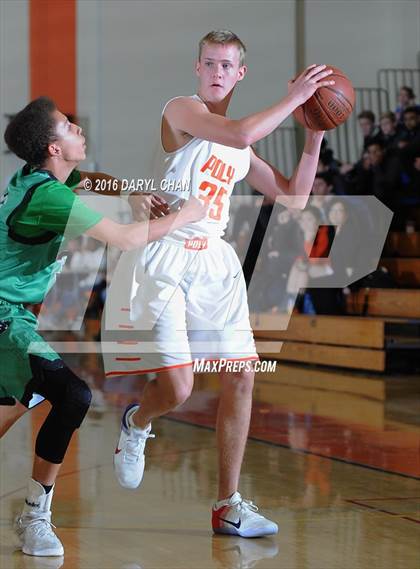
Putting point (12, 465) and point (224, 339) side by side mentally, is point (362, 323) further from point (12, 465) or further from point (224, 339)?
point (224, 339)

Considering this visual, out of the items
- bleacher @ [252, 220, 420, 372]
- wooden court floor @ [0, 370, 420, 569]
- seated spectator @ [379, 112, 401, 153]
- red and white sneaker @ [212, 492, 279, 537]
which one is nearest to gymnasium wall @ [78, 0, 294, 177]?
seated spectator @ [379, 112, 401, 153]

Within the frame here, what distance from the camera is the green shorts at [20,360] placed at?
3.66 metres

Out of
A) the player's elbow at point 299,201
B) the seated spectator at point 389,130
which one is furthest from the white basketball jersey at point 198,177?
the seated spectator at point 389,130

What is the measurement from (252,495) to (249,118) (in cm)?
215

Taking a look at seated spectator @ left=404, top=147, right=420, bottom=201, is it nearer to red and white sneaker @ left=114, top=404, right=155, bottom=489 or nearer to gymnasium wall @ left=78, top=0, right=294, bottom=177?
gymnasium wall @ left=78, top=0, right=294, bottom=177

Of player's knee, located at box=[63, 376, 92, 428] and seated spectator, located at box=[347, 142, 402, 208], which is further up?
player's knee, located at box=[63, 376, 92, 428]

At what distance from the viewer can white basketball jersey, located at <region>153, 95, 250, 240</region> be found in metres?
3.92

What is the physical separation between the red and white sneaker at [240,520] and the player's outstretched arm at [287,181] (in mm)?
1177

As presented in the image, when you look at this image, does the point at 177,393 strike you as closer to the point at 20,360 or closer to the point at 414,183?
the point at 20,360

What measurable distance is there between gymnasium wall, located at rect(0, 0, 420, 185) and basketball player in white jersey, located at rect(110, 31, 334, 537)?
8.02 metres

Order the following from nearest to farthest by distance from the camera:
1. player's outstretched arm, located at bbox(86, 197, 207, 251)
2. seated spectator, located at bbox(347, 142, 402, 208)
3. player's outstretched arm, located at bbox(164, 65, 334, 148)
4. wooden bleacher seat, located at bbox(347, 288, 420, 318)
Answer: player's outstretched arm, located at bbox(164, 65, 334, 148) → player's outstretched arm, located at bbox(86, 197, 207, 251) → wooden bleacher seat, located at bbox(347, 288, 420, 318) → seated spectator, located at bbox(347, 142, 402, 208)

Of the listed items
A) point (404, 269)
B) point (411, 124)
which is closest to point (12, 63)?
point (411, 124)

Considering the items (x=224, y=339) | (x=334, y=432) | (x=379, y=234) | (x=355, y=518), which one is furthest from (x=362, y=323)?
(x=224, y=339)

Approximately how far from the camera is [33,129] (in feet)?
11.9
